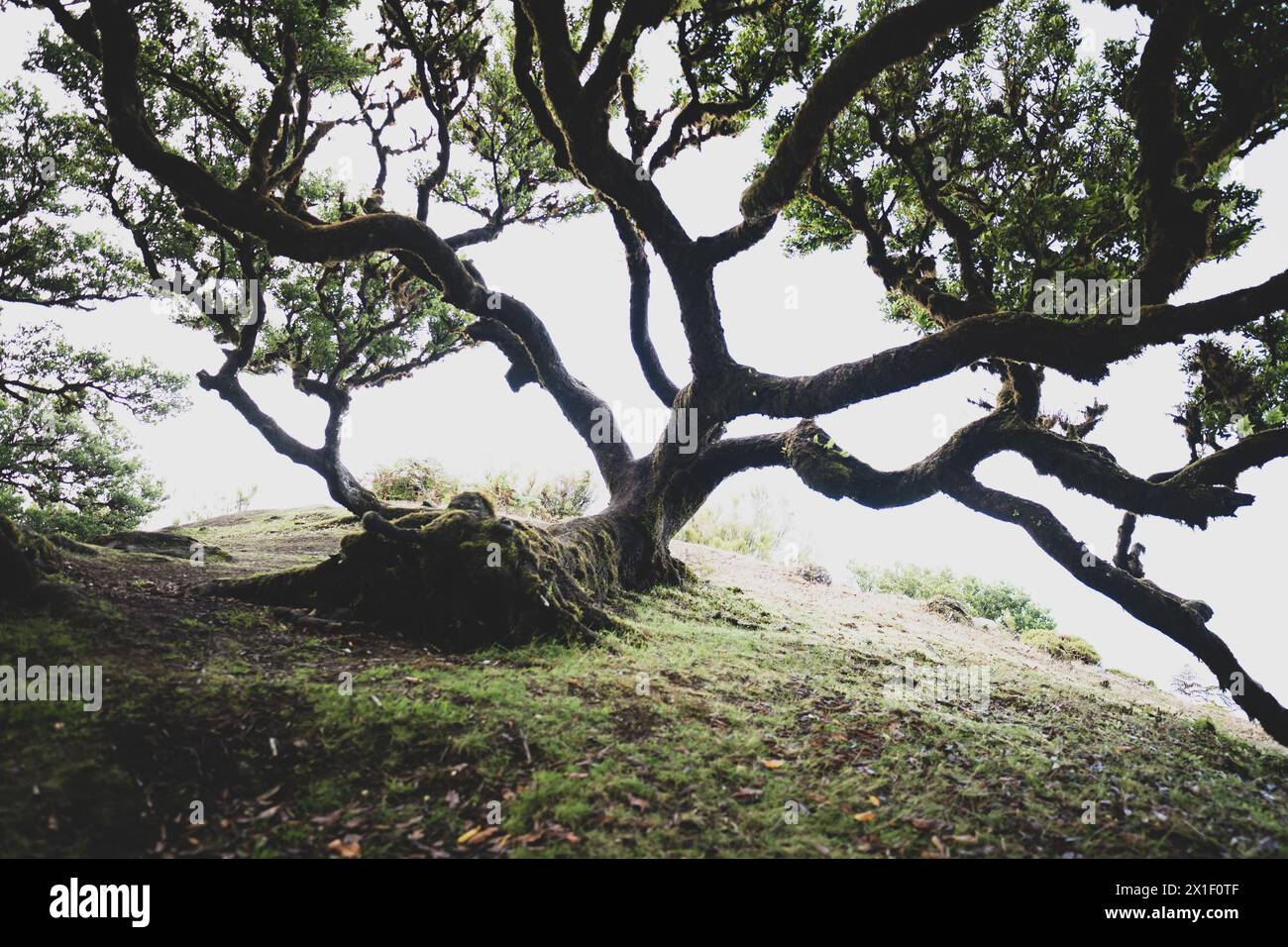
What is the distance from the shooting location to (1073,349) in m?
5.84

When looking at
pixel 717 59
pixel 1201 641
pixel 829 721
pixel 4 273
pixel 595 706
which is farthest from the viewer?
pixel 4 273

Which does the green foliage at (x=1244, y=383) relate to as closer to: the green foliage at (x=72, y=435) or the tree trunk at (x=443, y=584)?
the tree trunk at (x=443, y=584)

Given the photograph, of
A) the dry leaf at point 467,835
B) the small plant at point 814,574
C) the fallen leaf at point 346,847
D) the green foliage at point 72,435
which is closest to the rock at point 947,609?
the small plant at point 814,574

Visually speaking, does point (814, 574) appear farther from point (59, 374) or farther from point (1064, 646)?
point (59, 374)

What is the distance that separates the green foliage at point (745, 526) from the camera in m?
24.0

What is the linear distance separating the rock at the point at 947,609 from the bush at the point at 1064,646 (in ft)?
4.73

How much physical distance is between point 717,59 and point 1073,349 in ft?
19.8

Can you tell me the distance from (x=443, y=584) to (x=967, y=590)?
27234 mm

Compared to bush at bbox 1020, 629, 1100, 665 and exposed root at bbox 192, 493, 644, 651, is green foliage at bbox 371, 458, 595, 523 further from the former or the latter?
bush at bbox 1020, 629, 1100, 665

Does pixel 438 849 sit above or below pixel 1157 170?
below

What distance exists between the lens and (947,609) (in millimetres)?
15383
